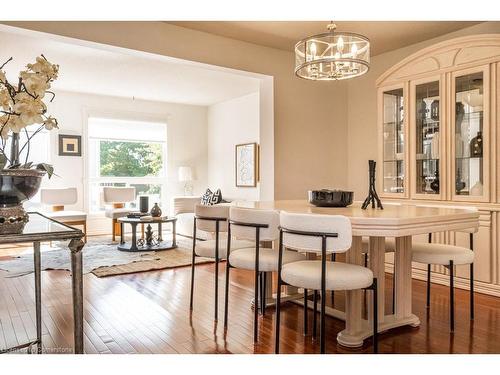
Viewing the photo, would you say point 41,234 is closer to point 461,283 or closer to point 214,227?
point 214,227

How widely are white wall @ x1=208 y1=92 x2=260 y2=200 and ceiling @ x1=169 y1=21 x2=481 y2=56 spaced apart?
9.58 feet

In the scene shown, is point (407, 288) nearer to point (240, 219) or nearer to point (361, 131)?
point (240, 219)

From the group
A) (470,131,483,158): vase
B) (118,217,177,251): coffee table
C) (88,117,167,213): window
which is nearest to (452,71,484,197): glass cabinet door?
(470,131,483,158): vase

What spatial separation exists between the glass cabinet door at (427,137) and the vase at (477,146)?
0.30 metres

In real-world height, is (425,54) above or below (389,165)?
above

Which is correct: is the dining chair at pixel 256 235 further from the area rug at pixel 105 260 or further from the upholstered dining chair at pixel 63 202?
the upholstered dining chair at pixel 63 202

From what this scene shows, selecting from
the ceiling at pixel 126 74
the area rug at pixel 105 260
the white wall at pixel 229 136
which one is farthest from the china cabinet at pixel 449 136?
the white wall at pixel 229 136

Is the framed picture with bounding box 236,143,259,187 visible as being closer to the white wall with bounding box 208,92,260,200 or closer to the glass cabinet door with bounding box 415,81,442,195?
the white wall with bounding box 208,92,260,200

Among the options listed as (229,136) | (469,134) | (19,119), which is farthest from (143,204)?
(19,119)

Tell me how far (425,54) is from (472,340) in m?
2.69

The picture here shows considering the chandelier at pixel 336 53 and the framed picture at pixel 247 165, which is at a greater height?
the chandelier at pixel 336 53

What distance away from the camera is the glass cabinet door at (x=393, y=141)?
13.9 feet
